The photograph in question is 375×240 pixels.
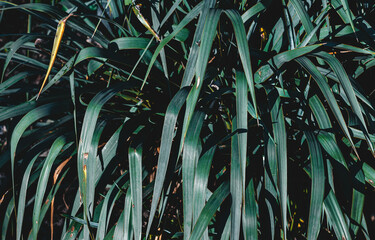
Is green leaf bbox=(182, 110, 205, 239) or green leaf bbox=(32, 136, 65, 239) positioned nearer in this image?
green leaf bbox=(182, 110, 205, 239)

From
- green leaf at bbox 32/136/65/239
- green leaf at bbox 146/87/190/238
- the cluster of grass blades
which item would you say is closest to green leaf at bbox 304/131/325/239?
the cluster of grass blades

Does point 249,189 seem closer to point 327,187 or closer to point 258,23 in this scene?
point 327,187

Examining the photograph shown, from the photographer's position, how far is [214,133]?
872 millimetres

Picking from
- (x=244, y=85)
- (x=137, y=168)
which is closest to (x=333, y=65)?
(x=244, y=85)

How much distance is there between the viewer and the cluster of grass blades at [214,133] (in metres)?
Result: 0.73

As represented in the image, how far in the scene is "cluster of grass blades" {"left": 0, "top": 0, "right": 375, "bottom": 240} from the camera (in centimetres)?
73

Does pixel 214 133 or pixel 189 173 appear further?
pixel 214 133

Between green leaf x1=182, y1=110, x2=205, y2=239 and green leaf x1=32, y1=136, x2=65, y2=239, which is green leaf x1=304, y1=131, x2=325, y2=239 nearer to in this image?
green leaf x1=182, y1=110, x2=205, y2=239

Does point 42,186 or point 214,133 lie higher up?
point 214,133

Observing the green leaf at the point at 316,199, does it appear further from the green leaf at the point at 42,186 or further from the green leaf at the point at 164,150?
the green leaf at the point at 42,186

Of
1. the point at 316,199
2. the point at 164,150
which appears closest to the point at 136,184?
the point at 164,150

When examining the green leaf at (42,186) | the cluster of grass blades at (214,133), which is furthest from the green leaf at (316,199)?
the green leaf at (42,186)

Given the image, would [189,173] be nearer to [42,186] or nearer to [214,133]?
[214,133]

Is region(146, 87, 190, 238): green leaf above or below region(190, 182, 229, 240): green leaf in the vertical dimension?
above
